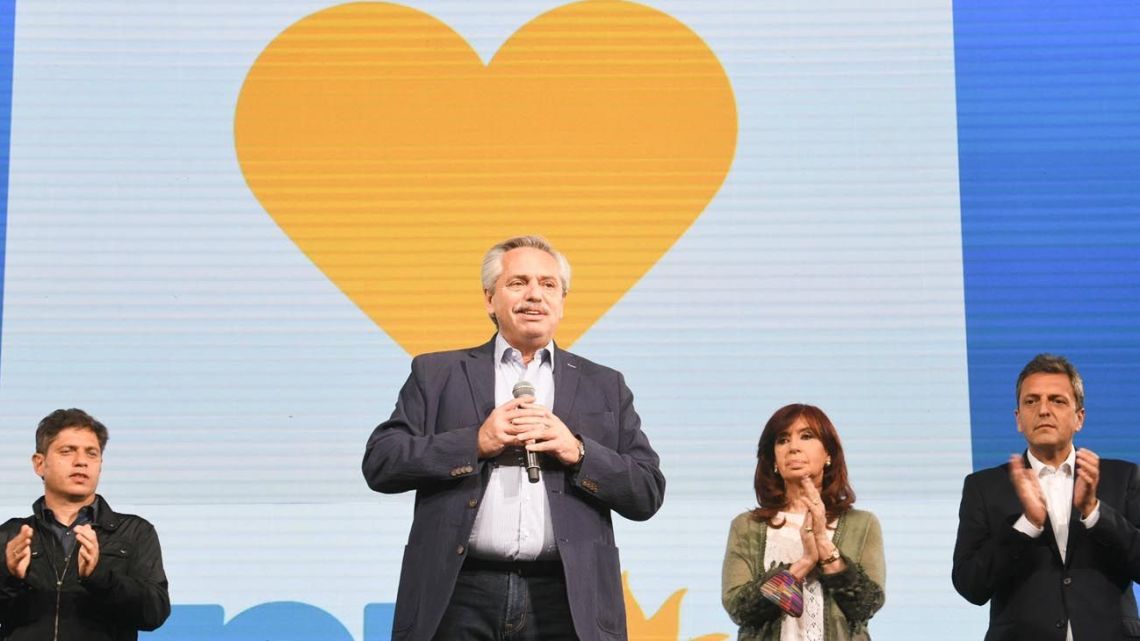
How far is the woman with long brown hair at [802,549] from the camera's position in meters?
3.19

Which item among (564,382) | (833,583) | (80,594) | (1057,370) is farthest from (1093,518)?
(80,594)

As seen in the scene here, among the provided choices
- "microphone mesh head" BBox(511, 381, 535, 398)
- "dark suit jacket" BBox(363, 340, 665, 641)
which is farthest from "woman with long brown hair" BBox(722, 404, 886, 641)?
"microphone mesh head" BBox(511, 381, 535, 398)

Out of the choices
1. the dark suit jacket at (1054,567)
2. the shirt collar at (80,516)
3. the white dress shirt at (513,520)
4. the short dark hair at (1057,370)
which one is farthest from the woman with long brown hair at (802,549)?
the shirt collar at (80,516)

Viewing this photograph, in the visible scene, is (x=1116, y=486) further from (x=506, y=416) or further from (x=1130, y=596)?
(x=506, y=416)

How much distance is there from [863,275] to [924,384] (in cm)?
38

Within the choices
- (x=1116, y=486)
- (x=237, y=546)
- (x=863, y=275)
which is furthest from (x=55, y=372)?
(x=1116, y=486)

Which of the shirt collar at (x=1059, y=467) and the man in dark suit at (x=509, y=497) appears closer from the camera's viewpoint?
the man in dark suit at (x=509, y=497)

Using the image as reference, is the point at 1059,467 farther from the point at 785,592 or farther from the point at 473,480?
the point at 473,480

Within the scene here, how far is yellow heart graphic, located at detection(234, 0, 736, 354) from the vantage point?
14.4ft

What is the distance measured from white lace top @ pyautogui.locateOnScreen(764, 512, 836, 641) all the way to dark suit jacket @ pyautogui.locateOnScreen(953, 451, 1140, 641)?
36cm

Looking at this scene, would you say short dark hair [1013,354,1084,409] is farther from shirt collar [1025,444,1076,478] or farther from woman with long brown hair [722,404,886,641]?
woman with long brown hair [722,404,886,641]

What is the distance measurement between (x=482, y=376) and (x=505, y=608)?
0.51 m

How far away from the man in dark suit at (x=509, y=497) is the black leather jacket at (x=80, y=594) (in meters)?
0.84

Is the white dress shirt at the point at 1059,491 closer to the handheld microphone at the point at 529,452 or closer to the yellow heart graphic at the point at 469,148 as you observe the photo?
the handheld microphone at the point at 529,452
